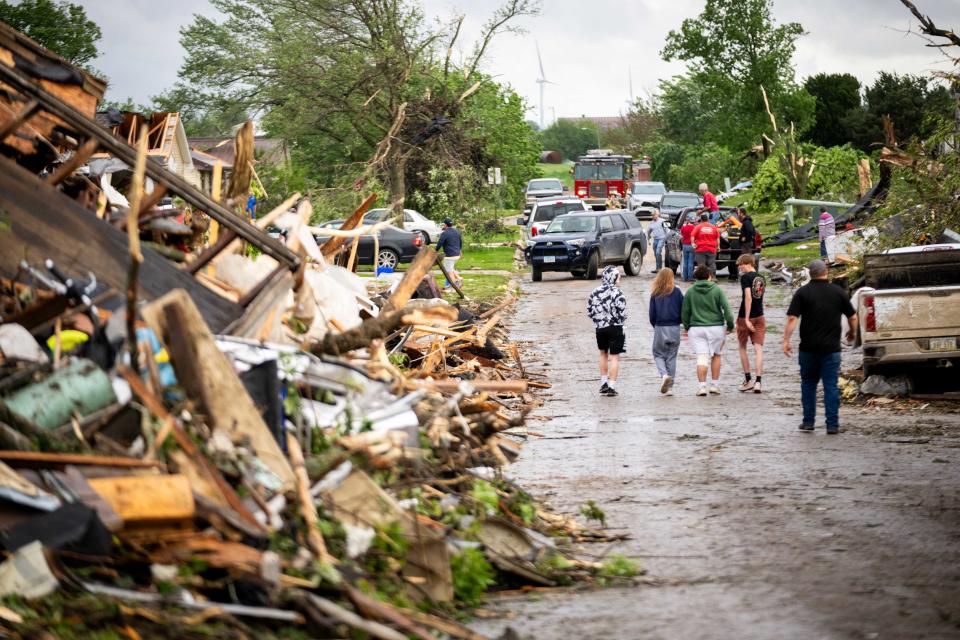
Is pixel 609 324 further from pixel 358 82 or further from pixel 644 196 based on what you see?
pixel 644 196

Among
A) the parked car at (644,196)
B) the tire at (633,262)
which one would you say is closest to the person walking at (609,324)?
the tire at (633,262)

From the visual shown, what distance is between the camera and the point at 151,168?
29.7ft

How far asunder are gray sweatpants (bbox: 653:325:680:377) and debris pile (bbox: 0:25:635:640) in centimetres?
777

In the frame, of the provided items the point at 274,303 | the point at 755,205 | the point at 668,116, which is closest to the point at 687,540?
the point at 274,303

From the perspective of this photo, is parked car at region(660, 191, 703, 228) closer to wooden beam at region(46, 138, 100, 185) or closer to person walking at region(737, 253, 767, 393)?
person walking at region(737, 253, 767, 393)

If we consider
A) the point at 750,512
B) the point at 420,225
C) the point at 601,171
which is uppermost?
the point at 601,171

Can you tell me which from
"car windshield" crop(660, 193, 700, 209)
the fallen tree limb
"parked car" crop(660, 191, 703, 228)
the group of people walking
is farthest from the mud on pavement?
"car windshield" crop(660, 193, 700, 209)

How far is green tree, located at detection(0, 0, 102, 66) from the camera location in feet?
215

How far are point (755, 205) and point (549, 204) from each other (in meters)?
14.8

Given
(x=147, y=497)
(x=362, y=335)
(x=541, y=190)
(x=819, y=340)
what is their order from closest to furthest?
(x=147, y=497) → (x=362, y=335) → (x=819, y=340) → (x=541, y=190)

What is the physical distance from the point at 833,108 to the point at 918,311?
197 feet

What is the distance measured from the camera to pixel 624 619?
6742mm

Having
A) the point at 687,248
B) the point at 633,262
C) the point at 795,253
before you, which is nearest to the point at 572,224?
the point at 633,262

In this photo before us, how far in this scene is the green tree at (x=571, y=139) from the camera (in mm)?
182188
